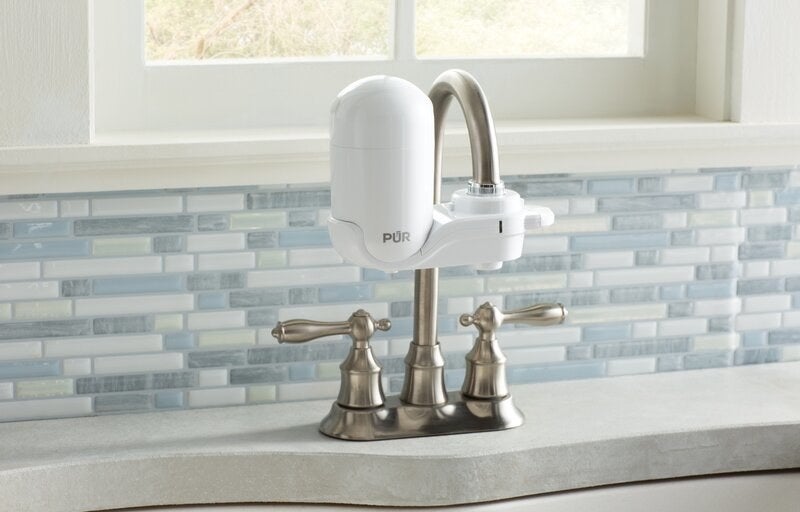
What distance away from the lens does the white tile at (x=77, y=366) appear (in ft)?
4.85

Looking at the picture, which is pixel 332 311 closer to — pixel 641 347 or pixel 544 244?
pixel 544 244

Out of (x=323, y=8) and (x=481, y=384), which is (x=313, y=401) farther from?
(x=323, y=8)

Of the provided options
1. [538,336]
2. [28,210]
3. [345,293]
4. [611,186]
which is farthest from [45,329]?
[611,186]

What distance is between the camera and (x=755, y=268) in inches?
66.1

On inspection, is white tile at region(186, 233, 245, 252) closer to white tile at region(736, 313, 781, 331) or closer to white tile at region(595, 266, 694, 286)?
white tile at region(595, 266, 694, 286)

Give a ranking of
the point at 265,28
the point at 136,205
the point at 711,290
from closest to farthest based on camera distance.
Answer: the point at 136,205 < the point at 265,28 < the point at 711,290

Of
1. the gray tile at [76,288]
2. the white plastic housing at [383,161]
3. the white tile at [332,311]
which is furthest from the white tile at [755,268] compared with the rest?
the gray tile at [76,288]

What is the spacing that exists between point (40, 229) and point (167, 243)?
0.15 m

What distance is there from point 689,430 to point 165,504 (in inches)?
23.9

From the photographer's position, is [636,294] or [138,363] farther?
[636,294]

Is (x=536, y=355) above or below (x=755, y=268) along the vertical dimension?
below

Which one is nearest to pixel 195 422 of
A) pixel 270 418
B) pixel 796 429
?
pixel 270 418

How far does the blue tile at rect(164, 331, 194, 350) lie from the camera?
4.93ft

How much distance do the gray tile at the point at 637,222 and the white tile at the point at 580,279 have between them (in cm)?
7
